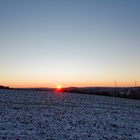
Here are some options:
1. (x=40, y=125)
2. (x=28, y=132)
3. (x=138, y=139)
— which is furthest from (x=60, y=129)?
(x=138, y=139)

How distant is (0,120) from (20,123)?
111 inches

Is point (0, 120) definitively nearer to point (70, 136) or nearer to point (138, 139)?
point (70, 136)

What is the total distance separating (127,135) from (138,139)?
228 cm

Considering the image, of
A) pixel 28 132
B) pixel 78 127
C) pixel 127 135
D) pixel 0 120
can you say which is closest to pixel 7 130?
pixel 28 132

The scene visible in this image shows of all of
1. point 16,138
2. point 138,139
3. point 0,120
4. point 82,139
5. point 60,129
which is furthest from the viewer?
point 0,120

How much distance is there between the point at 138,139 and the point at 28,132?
38.9 feet

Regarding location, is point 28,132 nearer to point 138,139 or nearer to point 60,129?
point 60,129

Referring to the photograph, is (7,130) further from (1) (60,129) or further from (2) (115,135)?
(2) (115,135)

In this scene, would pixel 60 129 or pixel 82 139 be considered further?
pixel 60 129

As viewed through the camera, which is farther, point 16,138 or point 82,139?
point 82,139

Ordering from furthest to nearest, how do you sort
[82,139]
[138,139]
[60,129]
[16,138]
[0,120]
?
[0,120] < [60,129] < [138,139] < [82,139] < [16,138]

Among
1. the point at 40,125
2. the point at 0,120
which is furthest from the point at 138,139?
the point at 0,120

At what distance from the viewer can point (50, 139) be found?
31469mm

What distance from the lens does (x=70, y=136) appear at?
3391cm
